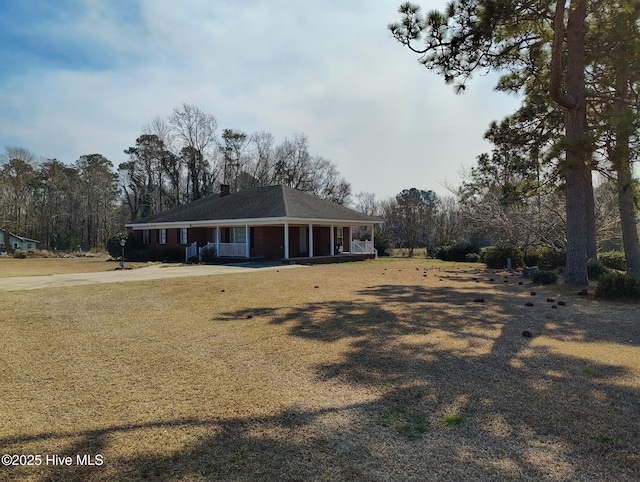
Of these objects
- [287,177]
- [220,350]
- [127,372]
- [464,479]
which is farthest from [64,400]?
[287,177]

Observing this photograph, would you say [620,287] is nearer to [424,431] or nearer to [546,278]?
[546,278]

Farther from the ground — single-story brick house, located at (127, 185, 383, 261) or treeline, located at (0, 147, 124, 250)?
treeline, located at (0, 147, 124, 250)

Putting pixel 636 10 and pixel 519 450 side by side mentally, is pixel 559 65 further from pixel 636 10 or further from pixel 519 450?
pixel 519 450

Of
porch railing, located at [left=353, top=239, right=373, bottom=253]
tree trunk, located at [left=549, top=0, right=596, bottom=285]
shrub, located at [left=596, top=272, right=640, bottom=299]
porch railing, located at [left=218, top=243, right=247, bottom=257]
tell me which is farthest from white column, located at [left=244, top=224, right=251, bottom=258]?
shrub, located at [left=596, top=272, right=640, bottom=299]

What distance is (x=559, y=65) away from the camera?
984 centimetres

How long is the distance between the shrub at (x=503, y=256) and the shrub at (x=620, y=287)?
923 cm

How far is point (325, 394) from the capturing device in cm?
360

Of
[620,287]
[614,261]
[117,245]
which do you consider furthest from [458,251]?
[117,245]

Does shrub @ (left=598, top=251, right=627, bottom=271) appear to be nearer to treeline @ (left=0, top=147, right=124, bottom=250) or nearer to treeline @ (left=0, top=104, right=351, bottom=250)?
treeline @ (left=0, top=104, right=351, bottom=250)

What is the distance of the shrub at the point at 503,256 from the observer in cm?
1761

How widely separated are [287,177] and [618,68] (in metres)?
35.3

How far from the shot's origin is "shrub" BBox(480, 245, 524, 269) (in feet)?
57.8

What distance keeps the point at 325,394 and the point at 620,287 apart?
7789 millimetres

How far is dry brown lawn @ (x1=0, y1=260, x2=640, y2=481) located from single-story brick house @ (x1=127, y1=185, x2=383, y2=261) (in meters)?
14.8
